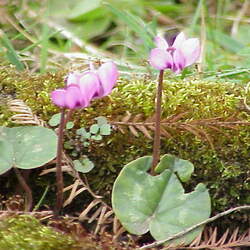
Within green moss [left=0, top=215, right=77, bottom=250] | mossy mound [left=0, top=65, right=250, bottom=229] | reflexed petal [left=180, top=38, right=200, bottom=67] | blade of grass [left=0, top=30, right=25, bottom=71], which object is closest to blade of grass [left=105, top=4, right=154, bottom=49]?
blade of grass [left=0, top=30, right=25, bottom=71]

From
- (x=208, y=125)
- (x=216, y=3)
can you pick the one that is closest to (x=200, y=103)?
(x=208, y=125)

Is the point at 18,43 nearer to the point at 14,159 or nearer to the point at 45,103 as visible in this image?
the point at 45,103

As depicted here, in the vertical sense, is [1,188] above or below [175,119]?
below

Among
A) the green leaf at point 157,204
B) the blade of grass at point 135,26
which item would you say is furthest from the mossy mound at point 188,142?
the blade of grass at point 135,26

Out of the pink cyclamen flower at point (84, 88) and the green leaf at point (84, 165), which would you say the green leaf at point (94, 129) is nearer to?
the green leaf at point (84, 165)

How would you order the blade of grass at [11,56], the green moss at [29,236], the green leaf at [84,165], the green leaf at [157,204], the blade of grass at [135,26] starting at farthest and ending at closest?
the blade of grass at [135,26] < the blade of grass at [11,56] < the green leaf at [84,165] < the green leaf at [157,204] < the green moss at [29,236]

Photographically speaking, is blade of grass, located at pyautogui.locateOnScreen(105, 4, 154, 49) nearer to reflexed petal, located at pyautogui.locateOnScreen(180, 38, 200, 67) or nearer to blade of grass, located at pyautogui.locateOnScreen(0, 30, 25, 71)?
blade of grass, located at pyautogui.locateOnScreen(0, 30, 25, 71)

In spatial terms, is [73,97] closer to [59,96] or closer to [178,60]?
[59,96]
